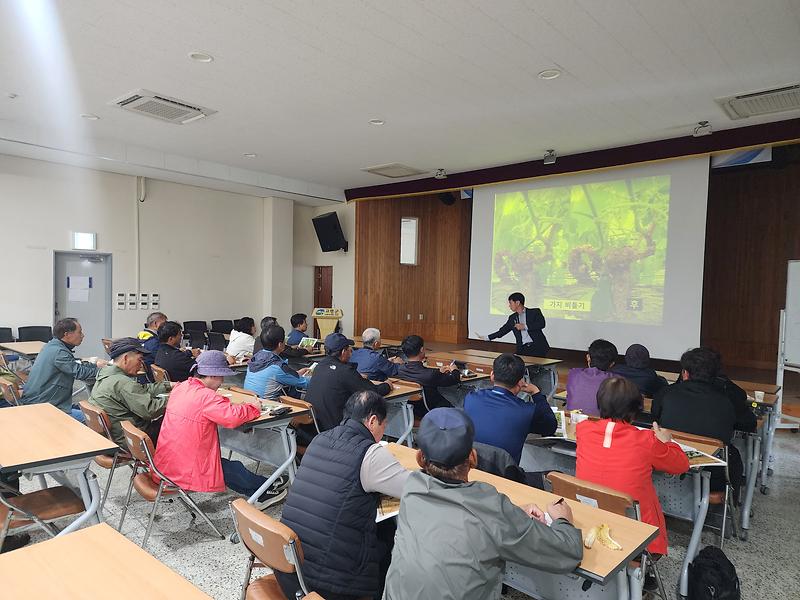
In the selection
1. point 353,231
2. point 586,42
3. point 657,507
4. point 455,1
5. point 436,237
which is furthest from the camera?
point 436,237

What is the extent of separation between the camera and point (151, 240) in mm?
9250

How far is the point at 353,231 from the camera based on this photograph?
36.4 feet

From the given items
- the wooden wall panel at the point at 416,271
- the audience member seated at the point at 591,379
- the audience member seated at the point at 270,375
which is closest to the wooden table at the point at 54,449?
the audience member seated at the point at 270,375

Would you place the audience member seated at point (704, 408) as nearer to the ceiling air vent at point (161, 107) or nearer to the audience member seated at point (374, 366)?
the audience member seated at point (374, 366)

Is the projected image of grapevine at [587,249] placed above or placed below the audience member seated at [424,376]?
above

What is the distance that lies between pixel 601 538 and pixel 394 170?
7.94 meters

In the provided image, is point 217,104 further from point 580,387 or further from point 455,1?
point 580,387

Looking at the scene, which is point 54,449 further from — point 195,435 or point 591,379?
point 591,379

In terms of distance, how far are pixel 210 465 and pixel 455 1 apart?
3.57m

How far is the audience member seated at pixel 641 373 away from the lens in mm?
4266

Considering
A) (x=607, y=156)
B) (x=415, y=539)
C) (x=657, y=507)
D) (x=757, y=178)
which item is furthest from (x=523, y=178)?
(x=415, y=539)

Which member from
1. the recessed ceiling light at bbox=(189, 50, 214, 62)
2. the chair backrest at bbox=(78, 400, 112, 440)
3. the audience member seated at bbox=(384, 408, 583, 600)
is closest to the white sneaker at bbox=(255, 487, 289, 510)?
the chair backrest at bbox=(78, 400, 112, 440)

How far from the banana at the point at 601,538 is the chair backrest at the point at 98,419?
2.85m

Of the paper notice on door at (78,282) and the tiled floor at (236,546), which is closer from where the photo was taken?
the tiled floor at (236,546)
